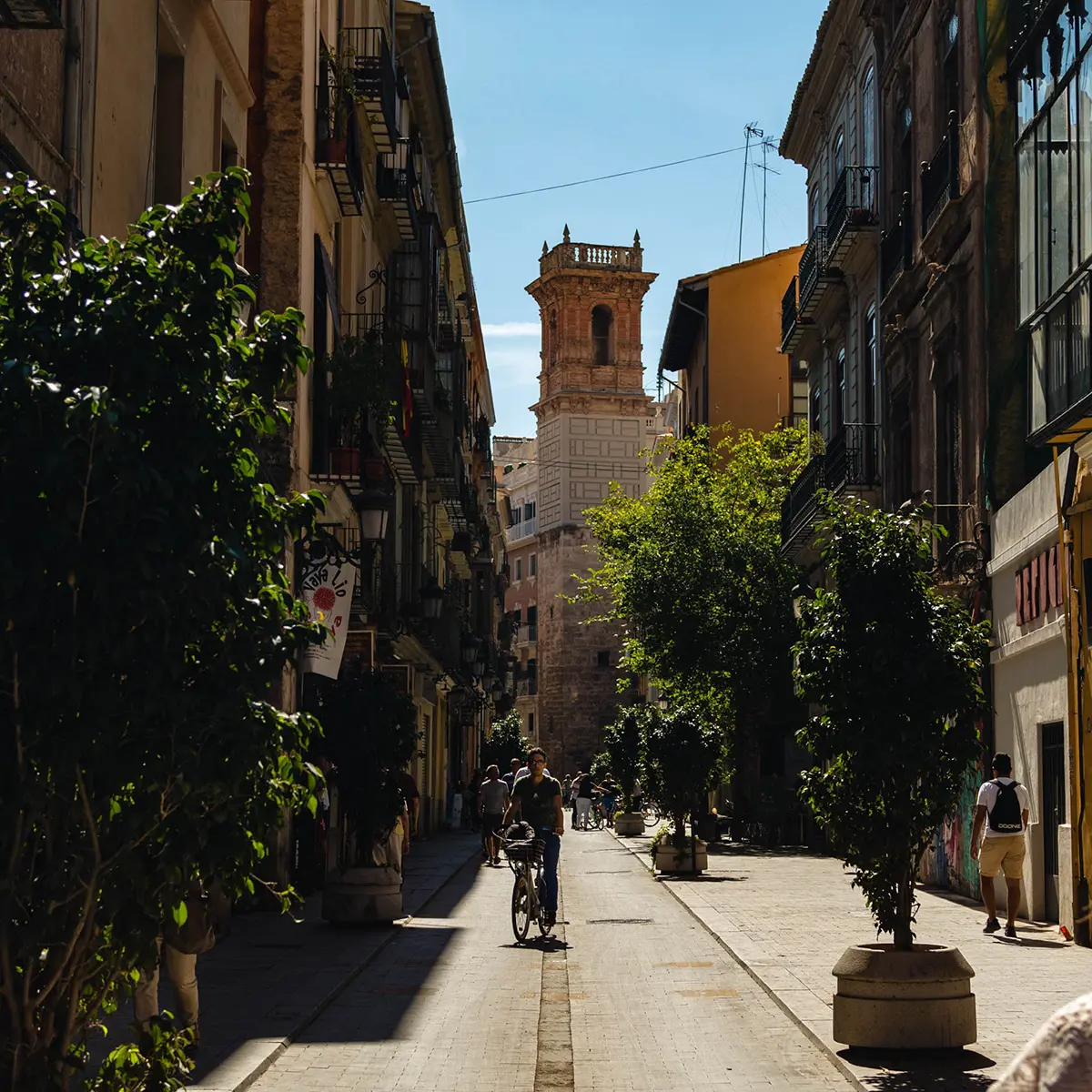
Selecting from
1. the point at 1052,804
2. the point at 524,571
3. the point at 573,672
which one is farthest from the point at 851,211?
the point at 524,571

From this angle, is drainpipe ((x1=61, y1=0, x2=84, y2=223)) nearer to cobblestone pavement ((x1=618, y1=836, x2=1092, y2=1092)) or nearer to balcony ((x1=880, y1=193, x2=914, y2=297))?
cobblestone pavement ((x1=618, y1=836, x2=1092, y2=1092))

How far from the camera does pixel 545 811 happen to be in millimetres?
16188

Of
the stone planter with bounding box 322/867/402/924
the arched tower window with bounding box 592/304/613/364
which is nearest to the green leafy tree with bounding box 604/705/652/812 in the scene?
the stone planter with bounding box 322/867/402/924

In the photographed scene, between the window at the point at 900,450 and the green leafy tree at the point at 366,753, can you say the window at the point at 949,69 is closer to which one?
the window at the point at 900,450

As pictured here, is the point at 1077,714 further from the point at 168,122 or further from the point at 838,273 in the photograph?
the point at 838,273

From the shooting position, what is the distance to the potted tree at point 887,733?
9.42 meters

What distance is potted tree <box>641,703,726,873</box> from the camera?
27688mm

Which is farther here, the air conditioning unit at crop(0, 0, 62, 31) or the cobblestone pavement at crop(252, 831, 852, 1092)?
the cobblestone pavement at crop(252, 831, 852, 1092)

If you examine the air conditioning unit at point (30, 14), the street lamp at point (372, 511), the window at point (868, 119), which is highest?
the window at point (868, 119)

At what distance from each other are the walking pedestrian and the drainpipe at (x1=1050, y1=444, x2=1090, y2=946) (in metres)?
15.0

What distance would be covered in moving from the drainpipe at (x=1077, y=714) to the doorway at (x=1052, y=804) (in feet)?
3.38

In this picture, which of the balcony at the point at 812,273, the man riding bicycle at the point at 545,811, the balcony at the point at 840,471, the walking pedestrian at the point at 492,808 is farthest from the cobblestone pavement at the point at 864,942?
the balcony at the point at 812,273

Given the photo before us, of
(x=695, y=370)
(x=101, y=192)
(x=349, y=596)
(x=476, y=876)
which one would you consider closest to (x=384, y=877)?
(x=349, y=596)

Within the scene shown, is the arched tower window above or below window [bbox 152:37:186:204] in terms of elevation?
above
